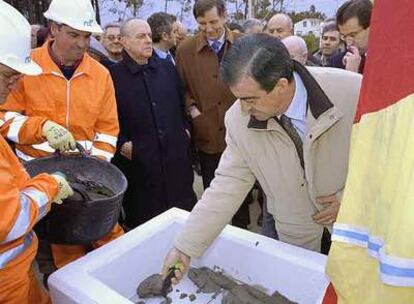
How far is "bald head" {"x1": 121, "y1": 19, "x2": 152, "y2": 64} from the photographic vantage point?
2723 millimetres

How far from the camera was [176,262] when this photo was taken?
5.41 feet

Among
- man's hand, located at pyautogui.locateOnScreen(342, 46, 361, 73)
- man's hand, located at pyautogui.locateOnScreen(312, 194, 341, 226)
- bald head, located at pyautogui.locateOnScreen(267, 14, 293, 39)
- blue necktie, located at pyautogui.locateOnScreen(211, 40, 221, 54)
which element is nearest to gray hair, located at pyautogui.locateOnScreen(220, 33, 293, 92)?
man's hand, located at pyautogui.locateOnScreen(312, 194, 341, 226)

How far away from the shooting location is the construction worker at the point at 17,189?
4.32 feet

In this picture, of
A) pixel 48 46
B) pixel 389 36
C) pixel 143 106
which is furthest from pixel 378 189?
pixel 143 106

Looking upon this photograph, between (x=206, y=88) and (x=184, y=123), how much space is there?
288 millimetres

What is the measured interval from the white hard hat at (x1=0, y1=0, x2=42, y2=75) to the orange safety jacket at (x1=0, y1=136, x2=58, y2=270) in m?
0.24

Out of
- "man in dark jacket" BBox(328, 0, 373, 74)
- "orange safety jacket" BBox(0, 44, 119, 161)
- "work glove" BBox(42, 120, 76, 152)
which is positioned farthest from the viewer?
"man in dark jacket" BBox(328, 0, 373, 74)

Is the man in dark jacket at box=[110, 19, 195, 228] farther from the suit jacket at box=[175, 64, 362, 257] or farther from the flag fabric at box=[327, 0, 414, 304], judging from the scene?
the flag fabric at box=[327, 0, 414, 304]

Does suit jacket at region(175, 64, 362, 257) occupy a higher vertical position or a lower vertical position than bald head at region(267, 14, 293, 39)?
lower

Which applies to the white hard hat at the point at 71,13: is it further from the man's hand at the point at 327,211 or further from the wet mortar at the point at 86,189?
the man's hand at the point at 327,211

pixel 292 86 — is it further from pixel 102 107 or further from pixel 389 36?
pixel 102 107

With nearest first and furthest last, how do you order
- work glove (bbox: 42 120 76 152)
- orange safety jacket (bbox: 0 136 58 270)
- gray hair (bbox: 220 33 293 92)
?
orange safety jacket (bbox: 0 136 58 270), gray hair (bbox: 220 33 293 92), work glove (bbox: 42 120 76 152)

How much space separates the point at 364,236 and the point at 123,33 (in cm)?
247

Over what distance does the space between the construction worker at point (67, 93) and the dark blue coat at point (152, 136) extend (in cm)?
49
